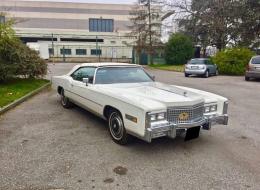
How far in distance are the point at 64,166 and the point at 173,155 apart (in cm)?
179

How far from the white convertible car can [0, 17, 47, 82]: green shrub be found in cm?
601

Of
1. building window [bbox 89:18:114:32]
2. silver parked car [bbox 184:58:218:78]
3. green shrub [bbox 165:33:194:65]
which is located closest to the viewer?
silver parked car [bbox 184:58:218:78]

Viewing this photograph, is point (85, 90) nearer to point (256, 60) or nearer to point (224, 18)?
point (256, 60)

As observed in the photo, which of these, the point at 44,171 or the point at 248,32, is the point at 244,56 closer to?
the point at 248,32

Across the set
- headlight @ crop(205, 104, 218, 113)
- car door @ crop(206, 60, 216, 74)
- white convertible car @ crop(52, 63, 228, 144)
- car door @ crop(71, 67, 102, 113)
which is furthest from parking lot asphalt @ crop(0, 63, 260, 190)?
car door @ crop(206, 60, 216, 74)

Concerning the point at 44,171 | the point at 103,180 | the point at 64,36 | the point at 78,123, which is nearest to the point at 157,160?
the point at 103,180

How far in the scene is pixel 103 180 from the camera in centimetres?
333

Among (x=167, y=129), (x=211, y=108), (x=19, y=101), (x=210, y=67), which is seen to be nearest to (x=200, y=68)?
(x=210, y=67)

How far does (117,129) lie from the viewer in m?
4.52

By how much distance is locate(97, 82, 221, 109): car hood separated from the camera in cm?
395

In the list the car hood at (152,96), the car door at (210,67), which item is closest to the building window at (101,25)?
the car door at (210,67)

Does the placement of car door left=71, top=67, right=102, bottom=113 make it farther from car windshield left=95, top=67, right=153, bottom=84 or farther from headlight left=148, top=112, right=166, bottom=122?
headlight left=148, top=112, right=166, bottom=122

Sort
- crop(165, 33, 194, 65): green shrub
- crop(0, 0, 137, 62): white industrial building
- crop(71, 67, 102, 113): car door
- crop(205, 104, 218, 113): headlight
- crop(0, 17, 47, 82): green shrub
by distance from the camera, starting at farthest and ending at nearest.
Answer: crop(0, 0, 137, 62): white industrial building → crop(165, 33, 194, 65): green shrub → crop(0, 17, 47, 82): green shrub → crop(71, 67, 102, 113): car door → crop(205, 104, 218, 113): headlight

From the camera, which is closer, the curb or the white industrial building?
the curb
